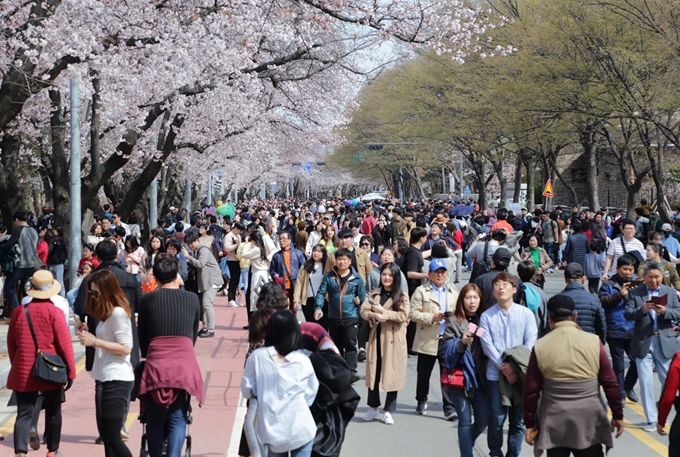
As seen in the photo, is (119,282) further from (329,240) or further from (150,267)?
(329,240)

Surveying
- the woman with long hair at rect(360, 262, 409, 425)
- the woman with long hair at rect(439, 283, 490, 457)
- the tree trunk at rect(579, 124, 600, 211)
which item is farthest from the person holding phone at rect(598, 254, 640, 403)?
the tree trunk at rect(579, 124, 600, 211)

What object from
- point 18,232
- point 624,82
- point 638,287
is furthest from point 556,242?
point 638,287

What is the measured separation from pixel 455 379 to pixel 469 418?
0.29 m

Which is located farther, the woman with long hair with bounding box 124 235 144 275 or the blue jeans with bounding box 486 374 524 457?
the woman with long hair with bounding box 124 235 144 275

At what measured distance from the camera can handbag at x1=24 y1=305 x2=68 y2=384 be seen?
7312 millimetres

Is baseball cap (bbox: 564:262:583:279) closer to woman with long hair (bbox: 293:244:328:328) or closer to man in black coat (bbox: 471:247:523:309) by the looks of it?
man in black coat (bbox: 471:247:523:309)

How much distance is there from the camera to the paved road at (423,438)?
26.7 ft

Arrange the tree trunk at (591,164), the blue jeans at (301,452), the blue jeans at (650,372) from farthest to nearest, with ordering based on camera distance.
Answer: the tree trunk at (591,164), the blue jeans at (650,372), the blue jeans at (301,452)

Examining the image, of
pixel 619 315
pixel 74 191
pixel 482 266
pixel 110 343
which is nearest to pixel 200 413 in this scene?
pixel 110 343

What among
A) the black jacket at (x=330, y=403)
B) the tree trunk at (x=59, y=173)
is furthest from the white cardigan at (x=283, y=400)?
the tree trunk at (x=59, y=173)

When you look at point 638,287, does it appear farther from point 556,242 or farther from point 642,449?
point 556,242

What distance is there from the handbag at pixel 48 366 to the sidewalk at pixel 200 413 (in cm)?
95

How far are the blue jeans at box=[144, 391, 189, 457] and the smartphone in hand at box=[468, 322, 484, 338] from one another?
2053mm

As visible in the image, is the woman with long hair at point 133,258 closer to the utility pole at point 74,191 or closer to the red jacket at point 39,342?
the utility pole at point 74,191
